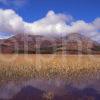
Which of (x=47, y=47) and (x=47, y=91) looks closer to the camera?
(x=47, y=91)

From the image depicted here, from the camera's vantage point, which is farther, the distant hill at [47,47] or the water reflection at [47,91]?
the distant hill at [47,47]

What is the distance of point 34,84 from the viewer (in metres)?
15.3

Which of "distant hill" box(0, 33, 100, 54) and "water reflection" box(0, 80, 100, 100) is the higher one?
"distant hill" box(0, 33, 100, 54)

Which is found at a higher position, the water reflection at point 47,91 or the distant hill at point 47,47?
the distant hill at point 47,47

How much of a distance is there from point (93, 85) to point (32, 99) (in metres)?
4.12

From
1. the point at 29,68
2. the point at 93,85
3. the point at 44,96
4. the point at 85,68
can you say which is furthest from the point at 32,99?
the point at 85,68

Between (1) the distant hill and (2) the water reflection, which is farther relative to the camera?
(1) the distant hill

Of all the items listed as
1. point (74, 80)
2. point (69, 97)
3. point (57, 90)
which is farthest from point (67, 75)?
point (69, 97)

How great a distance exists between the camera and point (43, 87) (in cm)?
1457

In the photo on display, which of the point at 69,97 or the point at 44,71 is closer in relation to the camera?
the point at 69,97

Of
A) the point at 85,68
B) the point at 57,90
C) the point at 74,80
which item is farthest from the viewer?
the point at 85,68

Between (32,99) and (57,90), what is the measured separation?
6.33 feet

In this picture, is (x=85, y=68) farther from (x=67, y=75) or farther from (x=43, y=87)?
(x=43, y=87)

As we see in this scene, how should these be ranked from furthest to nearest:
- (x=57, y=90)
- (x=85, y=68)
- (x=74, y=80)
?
(x=85, y=68) < (x=74, y=80) < (x=57, y=90)
